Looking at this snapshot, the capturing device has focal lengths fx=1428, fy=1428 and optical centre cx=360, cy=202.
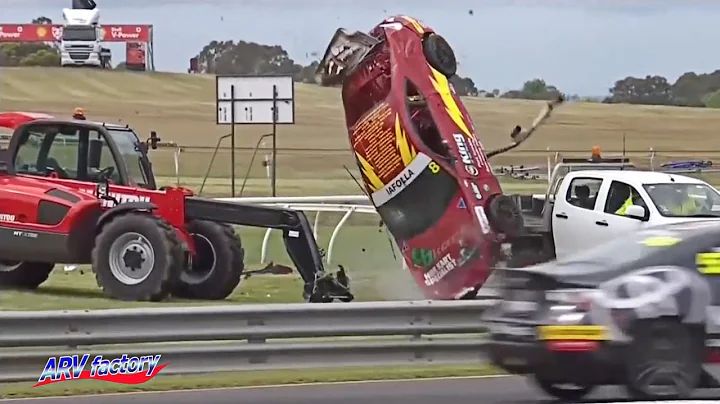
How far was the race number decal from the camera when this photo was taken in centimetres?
1041

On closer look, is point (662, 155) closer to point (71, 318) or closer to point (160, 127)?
point (160, 127)

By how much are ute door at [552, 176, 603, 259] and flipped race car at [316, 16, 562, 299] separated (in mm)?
1075

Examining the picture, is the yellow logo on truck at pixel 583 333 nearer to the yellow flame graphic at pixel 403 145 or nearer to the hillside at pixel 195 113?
the yellow flame graphic at pixel 403 145

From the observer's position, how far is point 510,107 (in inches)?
957

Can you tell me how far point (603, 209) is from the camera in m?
17.2

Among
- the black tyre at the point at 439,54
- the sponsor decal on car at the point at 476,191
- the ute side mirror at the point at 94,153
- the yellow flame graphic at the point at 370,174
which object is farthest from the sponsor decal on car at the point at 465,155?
the ute side mirror at the point at 94,153

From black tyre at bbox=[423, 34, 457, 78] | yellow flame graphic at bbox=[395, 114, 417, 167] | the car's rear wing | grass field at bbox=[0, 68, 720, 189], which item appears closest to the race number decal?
yellow flame graphic at bbox=[395, 114, 417, 167]

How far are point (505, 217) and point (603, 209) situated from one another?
1.58 metres

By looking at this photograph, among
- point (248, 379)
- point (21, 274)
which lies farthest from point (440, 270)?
point (21, 274)

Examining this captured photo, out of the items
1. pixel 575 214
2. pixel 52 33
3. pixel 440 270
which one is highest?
pixel 52 33

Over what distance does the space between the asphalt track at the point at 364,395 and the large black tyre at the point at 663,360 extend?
0.64 meters

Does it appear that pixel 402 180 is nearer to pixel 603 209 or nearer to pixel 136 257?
pixel 603 209

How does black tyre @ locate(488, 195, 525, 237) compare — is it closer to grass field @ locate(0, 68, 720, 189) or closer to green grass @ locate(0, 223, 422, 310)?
green grass @ locate(0, 223, 422, 310)

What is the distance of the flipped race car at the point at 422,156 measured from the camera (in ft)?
53.6
